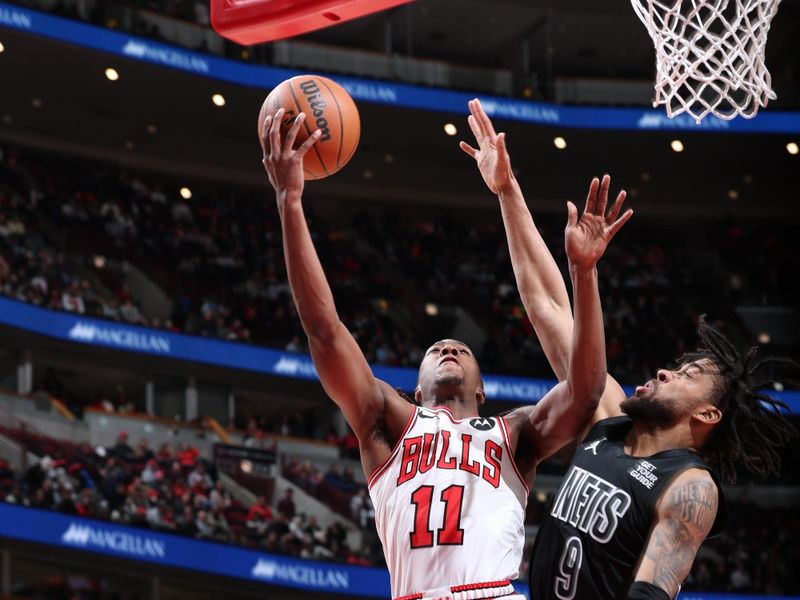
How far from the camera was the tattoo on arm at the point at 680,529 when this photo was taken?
386cm

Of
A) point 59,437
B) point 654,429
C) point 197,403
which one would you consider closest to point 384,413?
point 654,429

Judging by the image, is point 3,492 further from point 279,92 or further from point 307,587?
point 279,92

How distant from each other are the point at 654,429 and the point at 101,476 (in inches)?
489

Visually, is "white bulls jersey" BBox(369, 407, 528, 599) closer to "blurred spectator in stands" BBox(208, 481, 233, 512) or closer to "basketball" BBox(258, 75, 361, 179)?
"basketball" BBox(258, 75, 361, 179)

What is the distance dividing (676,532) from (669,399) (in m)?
0.54

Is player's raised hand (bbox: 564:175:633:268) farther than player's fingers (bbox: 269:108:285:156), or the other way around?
player's fingers (bbox: 269:108:285:156)

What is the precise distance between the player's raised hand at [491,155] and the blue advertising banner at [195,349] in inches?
508

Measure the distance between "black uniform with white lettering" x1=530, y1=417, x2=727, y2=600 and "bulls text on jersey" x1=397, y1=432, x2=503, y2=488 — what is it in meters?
0.31

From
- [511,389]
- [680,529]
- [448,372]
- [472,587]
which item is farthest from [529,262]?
[511,389]

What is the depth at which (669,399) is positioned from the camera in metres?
4.32

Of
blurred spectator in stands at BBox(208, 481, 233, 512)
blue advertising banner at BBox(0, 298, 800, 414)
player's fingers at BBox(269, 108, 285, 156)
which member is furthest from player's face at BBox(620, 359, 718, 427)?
blue advertising banner at BBox(0, 298, 800, 414)

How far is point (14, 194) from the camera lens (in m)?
19.1

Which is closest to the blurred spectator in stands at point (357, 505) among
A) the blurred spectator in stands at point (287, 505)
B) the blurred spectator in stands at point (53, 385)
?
the blurred spectator in stands at point (287, 505)

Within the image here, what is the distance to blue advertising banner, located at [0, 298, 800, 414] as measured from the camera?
56.4 ft
